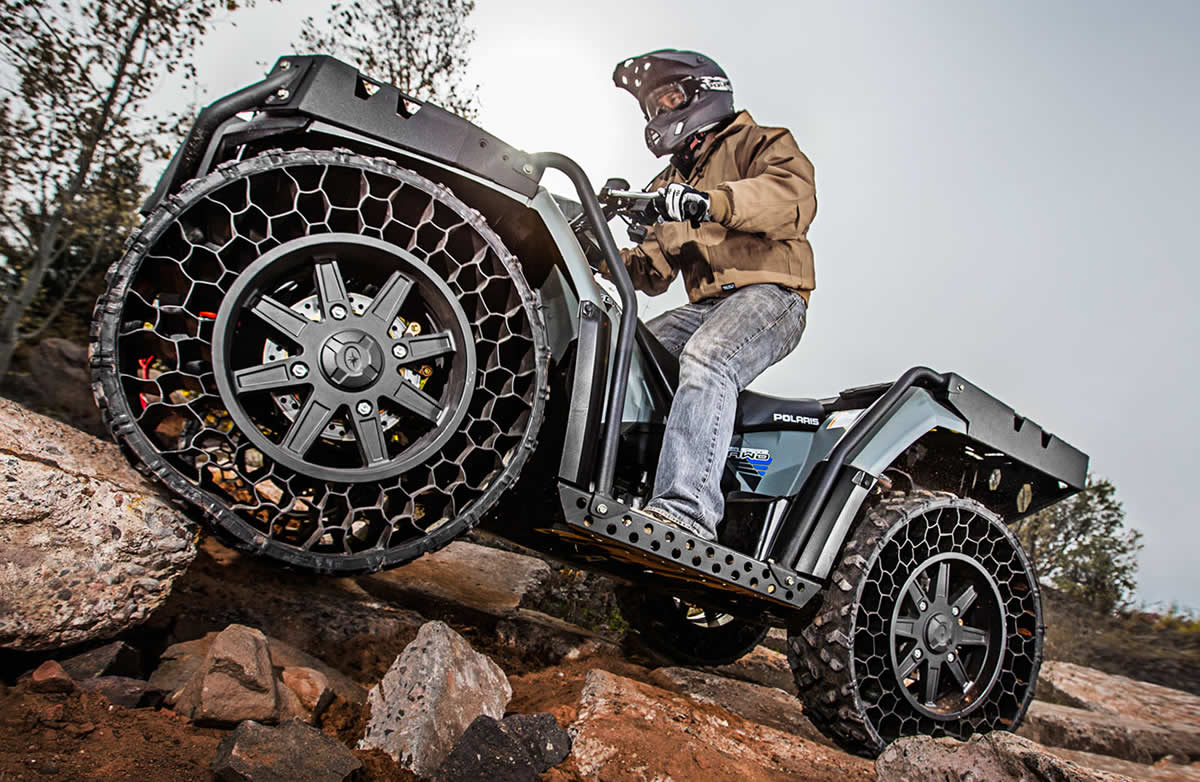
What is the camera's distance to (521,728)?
209cm

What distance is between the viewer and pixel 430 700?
2.07 meters

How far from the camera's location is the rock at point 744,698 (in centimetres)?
333

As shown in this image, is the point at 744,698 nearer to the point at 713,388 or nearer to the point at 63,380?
the point at 713,388

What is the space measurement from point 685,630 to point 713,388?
6.81 ft

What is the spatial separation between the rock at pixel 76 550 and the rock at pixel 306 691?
1.53 ft

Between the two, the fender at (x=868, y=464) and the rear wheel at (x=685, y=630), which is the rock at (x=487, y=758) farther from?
the rear wheel at (x=685, y=630)

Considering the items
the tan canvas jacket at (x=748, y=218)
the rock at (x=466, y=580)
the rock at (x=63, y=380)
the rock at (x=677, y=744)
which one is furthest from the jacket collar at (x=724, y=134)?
the rock at (x=63, y=380)

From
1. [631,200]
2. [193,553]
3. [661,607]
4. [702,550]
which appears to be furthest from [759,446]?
[193,553]

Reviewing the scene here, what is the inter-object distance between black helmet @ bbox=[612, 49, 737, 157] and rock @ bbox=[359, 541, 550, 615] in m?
2.58

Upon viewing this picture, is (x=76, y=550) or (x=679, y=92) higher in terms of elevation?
(x=679, y=92)

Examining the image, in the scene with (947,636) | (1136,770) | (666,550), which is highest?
(947,636)

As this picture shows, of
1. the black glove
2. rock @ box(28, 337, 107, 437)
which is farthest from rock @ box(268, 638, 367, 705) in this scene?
rock @ box(28, 337, 107, 437)

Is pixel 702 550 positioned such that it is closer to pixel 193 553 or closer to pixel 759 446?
pixel 759 446

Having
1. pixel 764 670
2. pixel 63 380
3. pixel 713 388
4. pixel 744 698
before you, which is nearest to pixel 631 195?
pixel 713 388
